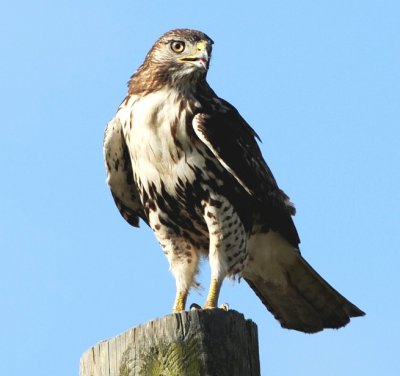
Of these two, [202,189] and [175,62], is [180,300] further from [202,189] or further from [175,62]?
[175,62]

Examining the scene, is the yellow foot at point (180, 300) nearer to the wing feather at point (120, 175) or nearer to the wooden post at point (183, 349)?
the wing feather at point (120, 175)

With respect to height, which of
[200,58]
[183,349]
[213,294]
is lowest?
[183,349]

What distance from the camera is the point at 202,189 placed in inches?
276

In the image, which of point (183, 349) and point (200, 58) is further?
point (200, 58)

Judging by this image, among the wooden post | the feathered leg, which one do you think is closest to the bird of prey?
the feathered leg

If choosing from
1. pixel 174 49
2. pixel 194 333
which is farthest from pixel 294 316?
pixel 194 333

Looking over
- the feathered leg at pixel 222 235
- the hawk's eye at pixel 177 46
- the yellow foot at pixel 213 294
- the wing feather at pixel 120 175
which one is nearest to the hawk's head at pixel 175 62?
the hawk's eye at pixel 177 46

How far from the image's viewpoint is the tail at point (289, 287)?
24.8 feet

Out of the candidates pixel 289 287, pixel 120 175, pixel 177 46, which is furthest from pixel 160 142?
pixel 289 287

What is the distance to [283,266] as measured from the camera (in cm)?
784

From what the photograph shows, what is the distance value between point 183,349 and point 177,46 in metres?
3.70

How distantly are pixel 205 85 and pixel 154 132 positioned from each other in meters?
0.63

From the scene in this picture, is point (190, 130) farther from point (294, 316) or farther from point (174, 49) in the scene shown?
point (294, 316)

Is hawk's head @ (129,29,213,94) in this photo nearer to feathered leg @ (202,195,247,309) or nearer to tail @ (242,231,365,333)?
feathered leg @ (202,195,247,309)
